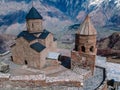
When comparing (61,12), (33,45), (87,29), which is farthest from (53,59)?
(61,12)

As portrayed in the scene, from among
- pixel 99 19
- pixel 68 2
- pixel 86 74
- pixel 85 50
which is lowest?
pixel 86 74

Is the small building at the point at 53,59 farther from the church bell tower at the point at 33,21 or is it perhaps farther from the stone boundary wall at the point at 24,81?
the stone boundary wall at the point at 24,81

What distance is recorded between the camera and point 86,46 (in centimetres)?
1889

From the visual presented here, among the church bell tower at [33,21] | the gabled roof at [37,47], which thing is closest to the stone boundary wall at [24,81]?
the gabled roof at [37,47]

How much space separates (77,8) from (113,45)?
114m

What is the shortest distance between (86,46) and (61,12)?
135102mm

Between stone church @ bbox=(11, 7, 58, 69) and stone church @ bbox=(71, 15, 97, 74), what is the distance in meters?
3.53

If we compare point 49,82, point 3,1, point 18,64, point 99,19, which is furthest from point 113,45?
point 3,1

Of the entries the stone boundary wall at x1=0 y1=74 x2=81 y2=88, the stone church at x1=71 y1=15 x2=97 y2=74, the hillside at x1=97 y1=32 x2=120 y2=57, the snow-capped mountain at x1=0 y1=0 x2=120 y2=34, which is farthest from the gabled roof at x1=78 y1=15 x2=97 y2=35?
the snow-capped mountain at x1=0 y1=0 x2=120 y2=34

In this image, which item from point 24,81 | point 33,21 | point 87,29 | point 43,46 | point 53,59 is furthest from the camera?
point 33,21

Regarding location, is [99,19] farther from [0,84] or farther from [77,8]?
[0,84]

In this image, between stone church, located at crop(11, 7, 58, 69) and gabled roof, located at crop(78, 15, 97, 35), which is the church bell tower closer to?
stone church, located at crop(11, 7, 58, 69)

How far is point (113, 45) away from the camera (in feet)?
134

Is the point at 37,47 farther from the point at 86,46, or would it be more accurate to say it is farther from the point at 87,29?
the point at 87,29
